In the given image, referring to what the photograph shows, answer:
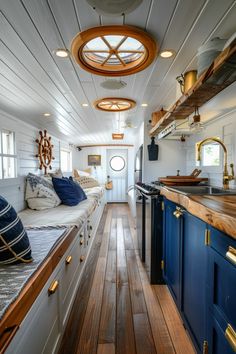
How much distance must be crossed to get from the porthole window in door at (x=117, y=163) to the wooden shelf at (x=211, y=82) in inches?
224

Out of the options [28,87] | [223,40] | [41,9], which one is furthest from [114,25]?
[28,87]

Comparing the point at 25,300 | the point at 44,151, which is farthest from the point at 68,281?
the point at 44,151

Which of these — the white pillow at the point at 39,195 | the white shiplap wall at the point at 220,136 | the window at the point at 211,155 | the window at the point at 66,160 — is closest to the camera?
the white shiplap wall at the point at 220,136

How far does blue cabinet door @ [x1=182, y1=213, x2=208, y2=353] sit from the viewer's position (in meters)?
1.18

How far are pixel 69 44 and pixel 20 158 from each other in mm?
2097

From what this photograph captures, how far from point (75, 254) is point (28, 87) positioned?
1.60 meters

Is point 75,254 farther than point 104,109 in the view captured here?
No

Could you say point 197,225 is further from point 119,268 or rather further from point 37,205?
point 37,205

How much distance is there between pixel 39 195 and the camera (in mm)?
3184

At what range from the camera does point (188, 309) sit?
1450 mm

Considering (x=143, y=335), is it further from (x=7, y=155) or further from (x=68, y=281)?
(x=7, y=155)

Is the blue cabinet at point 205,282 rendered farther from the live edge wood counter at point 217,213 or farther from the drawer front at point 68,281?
the drawer front at point 68,281

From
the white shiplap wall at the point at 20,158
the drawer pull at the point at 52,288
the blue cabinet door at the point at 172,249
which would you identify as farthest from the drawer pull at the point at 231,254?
the white shiplap wall at the point at 20,158

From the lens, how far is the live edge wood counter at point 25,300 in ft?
2.48
